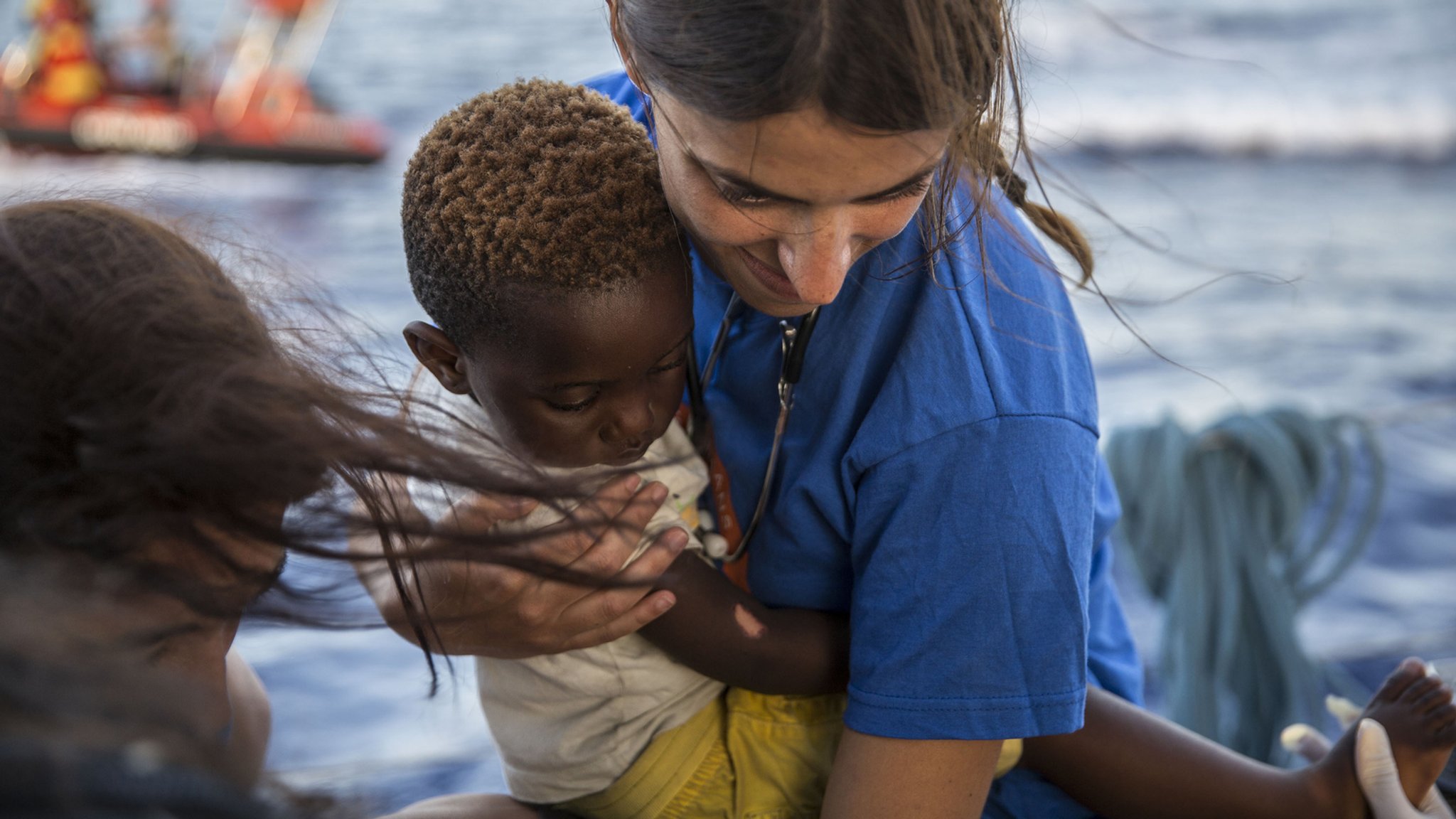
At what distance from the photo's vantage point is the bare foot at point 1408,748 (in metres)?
1.49

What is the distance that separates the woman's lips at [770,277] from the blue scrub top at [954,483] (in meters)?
0.11

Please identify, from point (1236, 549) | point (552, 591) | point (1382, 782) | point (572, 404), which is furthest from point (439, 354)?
point (1236, 549)

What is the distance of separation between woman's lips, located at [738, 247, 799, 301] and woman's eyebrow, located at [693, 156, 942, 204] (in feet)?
0.28

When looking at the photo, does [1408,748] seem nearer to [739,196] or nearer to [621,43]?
[739,196]

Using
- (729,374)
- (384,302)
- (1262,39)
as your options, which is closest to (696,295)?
(729,374)

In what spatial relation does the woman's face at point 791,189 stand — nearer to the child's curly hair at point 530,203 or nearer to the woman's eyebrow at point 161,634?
the child's curly hair at point 530,203

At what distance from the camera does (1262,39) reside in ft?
33.0

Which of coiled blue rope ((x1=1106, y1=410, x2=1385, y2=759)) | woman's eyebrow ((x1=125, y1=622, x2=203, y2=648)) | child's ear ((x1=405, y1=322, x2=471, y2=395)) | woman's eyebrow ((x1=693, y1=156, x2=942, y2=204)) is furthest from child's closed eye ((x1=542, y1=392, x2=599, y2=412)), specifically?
coiled blue rope ((x1=1106, y1=410, x2=1385, y2=759))

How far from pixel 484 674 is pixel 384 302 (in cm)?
398

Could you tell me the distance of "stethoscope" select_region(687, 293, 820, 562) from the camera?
4.16 feet

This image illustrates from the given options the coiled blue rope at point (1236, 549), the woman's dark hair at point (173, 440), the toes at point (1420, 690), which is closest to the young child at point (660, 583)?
the toes at point (1420, 690)

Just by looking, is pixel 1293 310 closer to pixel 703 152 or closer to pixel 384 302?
pixel 384 302

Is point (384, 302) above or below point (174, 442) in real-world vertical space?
below

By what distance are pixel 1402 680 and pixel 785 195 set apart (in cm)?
103
